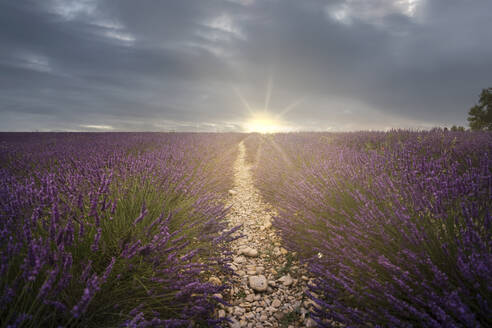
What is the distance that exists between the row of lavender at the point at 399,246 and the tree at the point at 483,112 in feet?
88.2

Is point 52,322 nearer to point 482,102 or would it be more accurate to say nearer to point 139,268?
point 139,268

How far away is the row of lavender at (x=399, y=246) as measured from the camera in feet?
3.74

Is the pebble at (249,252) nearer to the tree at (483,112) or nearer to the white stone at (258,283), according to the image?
the white stone at (258,283)

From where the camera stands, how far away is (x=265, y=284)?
6.79 feet

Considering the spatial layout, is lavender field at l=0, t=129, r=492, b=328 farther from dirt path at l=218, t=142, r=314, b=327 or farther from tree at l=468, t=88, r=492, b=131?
tree at l=468, t=88, r=492, b=131

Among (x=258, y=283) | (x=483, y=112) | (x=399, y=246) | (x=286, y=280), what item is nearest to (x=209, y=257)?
(x=258, y=283)

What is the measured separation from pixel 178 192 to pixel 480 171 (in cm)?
311

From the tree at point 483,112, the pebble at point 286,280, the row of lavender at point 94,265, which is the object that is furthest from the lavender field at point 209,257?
the tree at point 483,112

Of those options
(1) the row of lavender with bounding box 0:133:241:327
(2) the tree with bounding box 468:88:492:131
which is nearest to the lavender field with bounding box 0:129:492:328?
(1) the row of lavender with bounding box 0:133:241:327

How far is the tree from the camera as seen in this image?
21.8m

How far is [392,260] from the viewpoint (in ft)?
5.21

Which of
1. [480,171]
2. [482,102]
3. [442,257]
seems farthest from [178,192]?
[482,102]

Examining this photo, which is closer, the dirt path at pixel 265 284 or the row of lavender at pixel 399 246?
the row of lavender at pixel 399 246

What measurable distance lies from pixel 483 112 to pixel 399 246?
30882 mm
